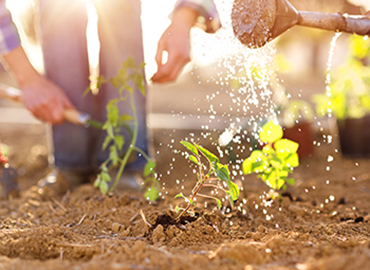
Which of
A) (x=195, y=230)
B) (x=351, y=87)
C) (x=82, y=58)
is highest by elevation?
(x=82, y=58)

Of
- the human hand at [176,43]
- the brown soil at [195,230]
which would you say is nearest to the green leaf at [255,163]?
the brown soil at [195,230]

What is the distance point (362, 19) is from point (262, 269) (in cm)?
102

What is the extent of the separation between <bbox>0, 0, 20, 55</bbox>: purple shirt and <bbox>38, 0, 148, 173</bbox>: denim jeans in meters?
0.28

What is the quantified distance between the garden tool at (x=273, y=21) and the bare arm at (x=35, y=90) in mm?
1136

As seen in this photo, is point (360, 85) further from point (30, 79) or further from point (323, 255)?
point (30, 79)

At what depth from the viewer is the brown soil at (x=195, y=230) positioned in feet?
2.80

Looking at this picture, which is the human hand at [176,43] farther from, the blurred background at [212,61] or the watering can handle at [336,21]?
the watering can handle at [336,21]

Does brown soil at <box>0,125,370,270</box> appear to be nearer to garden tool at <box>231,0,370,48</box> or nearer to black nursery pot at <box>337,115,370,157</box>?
black nursery pot at <box>337,115,370,157</box>

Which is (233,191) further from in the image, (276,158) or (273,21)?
(273,21)

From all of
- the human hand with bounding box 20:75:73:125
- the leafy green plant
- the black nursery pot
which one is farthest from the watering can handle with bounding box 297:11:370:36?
the black nursery pot

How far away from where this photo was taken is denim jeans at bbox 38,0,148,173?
Result: 2055 millimetres

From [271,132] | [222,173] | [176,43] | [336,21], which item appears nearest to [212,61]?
[176,43]

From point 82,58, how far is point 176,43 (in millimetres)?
934

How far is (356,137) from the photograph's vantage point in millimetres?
2650
